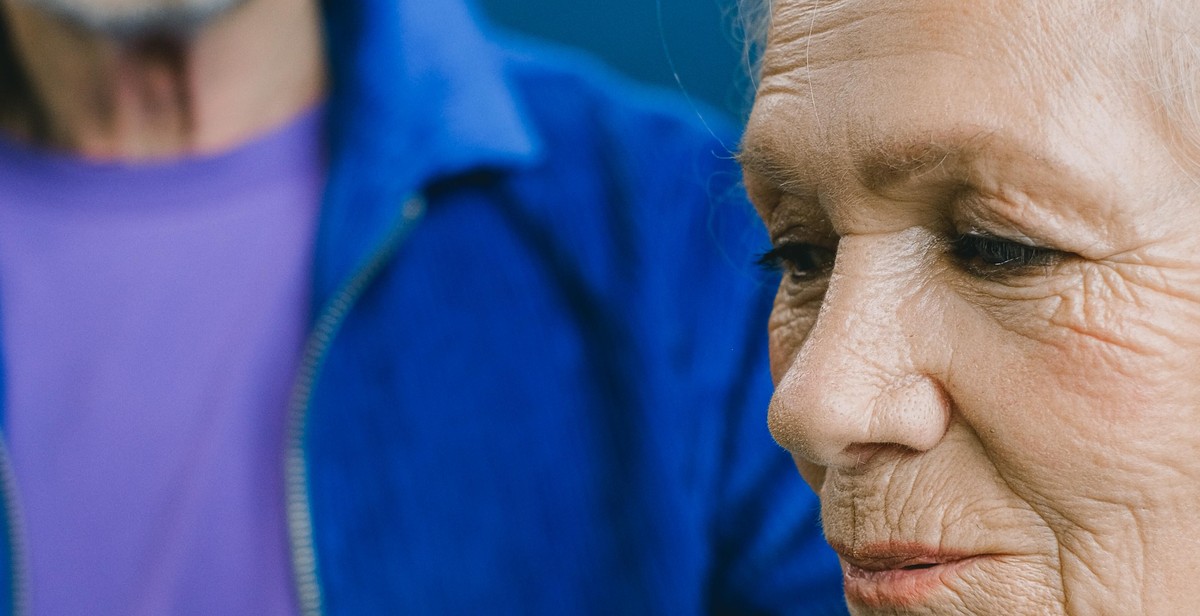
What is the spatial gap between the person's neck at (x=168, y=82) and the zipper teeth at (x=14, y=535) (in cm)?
62

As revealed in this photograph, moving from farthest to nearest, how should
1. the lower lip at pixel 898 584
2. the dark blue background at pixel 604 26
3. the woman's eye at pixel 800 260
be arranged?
the dark blue background at pixel 604 26 < the woman's eye at pixel 800 260 < the lower lip at pixel 898 584

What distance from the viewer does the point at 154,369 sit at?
2.17m

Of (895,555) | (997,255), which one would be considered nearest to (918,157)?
(997,255)

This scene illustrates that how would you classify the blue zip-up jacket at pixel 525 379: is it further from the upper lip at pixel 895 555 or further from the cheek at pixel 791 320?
the upper lip at pixel 895 555

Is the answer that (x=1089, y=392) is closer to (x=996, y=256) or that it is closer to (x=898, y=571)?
(x=996, y=256)

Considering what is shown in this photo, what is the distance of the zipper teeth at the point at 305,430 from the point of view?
206cm

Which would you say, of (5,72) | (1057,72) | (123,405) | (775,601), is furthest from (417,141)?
(1057,72)

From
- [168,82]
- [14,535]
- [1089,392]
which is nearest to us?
[1089,392]

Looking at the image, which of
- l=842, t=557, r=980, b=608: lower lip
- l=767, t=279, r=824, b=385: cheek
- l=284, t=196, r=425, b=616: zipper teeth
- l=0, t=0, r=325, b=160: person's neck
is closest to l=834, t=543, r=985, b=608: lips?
l=842, t=557, r=980, b=608: lower lip

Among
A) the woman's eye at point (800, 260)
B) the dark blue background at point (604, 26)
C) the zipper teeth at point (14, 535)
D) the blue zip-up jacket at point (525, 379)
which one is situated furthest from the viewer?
the dark blue background at point (604, 26)

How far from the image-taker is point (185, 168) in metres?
2.33

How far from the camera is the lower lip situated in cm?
112

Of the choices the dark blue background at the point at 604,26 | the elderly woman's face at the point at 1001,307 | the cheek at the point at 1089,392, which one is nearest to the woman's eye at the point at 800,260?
the elderly woman's face at the point at 1001,307

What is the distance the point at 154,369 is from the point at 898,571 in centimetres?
145
